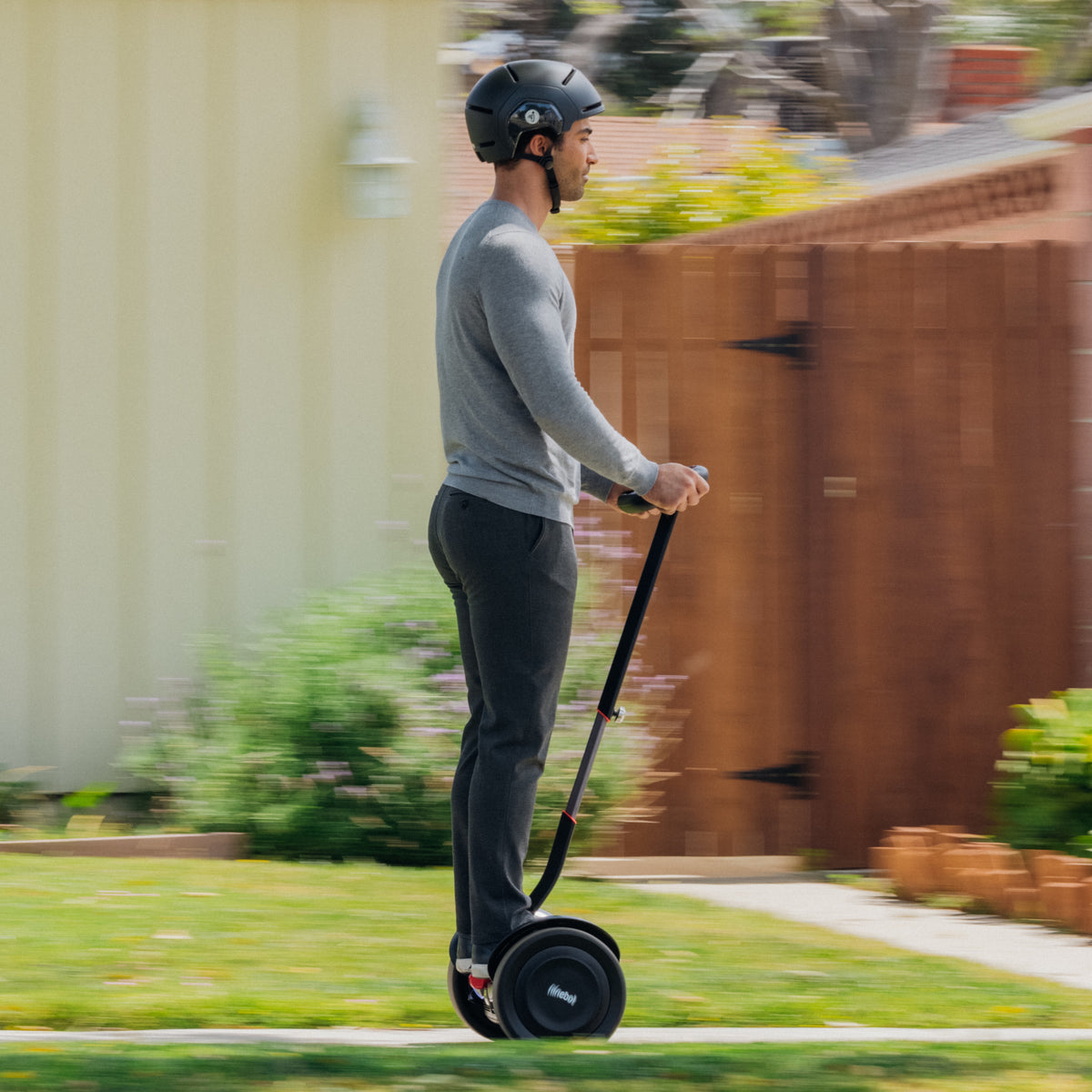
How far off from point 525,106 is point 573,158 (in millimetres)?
158

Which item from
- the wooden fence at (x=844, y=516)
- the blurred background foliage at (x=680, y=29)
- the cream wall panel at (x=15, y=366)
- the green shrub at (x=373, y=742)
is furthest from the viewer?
the blurred background foliage at (x=680, y=29)

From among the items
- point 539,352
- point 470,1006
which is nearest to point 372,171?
point 539,352

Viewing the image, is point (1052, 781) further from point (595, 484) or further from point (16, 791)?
point (16, 791)

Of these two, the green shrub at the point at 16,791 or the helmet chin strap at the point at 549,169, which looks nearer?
the helmet chin strap at the point at 549,169

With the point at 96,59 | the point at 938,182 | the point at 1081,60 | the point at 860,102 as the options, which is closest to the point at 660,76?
the point at 860,102

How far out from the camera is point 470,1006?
12.0 feet

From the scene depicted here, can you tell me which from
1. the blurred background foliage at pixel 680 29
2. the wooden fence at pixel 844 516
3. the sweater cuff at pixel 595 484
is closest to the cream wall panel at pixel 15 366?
the wooden fence at pixel 844 516

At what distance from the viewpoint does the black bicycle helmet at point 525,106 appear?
11.8 ft

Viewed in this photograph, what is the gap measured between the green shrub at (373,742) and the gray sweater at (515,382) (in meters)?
2.34

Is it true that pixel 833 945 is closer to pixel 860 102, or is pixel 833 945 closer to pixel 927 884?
pixel 927 884

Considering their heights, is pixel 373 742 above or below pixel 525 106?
below

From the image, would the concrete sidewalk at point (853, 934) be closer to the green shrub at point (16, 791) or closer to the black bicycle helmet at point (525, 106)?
the black bicycle helmet at point (525, 106)

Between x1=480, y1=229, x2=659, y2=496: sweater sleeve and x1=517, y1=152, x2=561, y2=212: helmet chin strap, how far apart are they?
0.77ft

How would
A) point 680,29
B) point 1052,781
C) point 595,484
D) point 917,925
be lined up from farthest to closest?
point 680,29 < point 1052,781 < point 917,925 < point 595,484
